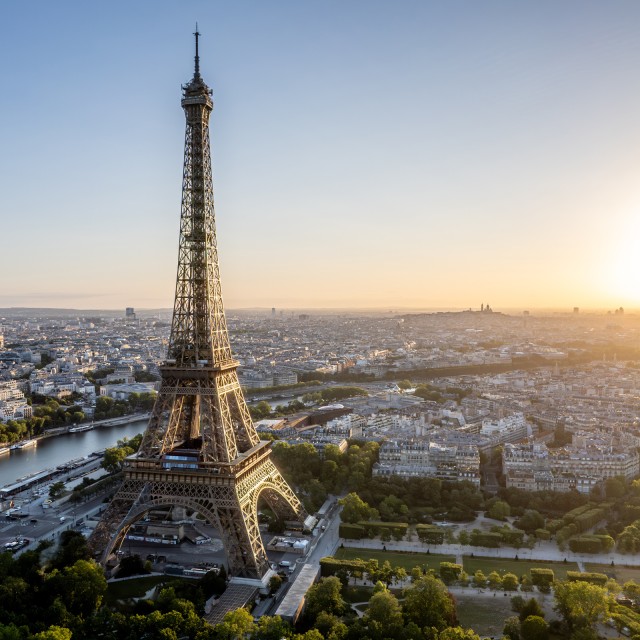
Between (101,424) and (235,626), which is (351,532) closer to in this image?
(235,626)

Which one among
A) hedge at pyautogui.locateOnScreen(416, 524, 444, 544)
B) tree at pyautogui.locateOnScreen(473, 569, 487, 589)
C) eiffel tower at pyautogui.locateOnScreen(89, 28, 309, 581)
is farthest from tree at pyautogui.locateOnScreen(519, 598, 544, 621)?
eiffel tower at pyautogui.locateOnScreen(89, 28, 309, 581)

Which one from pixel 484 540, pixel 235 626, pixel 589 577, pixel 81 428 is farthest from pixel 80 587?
pixel 81 428

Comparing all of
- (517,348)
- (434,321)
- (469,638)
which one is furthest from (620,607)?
(434,321)

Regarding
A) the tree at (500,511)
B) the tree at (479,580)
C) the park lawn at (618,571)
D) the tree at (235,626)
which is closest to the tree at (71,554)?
the tree at (235,626)

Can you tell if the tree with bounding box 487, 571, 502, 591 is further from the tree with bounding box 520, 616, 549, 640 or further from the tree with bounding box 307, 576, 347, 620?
the tree with bounding box 307, 576, 347, 620

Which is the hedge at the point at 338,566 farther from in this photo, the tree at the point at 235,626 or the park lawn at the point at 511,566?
the tree at the point at 235,626

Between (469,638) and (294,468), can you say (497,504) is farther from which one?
(469,638)
